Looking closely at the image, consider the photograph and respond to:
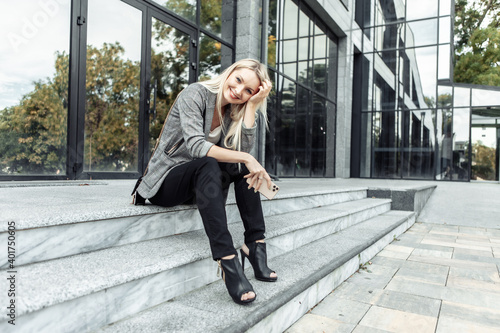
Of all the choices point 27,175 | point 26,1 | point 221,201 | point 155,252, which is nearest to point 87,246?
point 155,252

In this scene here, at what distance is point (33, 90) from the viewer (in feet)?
13.4

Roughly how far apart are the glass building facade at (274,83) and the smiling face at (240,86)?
31.8 inches

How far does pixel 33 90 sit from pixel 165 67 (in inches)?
78.0

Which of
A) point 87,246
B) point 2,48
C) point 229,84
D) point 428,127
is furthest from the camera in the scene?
point 428,127

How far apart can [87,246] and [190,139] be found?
0.72 metres

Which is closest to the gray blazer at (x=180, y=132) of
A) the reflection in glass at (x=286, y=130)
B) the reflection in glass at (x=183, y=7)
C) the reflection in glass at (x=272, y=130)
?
the reflection in glass at (x=183, y=7)

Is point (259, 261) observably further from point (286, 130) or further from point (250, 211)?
point (286, 130)

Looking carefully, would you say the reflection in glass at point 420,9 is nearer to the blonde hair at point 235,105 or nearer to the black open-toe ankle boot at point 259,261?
the blonde hair at point 235,105

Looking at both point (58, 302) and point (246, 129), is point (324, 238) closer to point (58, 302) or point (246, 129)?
point (246, 129)

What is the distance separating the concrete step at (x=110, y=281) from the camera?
119cm

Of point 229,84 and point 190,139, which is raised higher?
point 229,84

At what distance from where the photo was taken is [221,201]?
5.67 ft

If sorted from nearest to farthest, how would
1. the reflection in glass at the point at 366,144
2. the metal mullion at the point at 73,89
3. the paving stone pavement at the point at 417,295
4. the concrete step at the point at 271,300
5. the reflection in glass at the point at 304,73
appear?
1. the concrete step at the point at 271,300
2. the paving stone pavement at the point at 417,295
3. the metal mullion at the point at 73,89
4. the reflection in glass at the point at 304,73
5. the reflection in glass at the point at 366,144

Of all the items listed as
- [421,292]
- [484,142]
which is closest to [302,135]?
[484,142]
